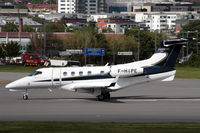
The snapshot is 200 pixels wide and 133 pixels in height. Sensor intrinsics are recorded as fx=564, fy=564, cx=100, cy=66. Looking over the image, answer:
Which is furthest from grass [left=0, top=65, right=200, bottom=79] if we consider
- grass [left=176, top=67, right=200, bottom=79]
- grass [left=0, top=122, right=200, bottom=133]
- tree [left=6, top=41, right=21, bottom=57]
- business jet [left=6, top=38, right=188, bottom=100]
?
grass [left=0, top=122, right=200, bottom=133]

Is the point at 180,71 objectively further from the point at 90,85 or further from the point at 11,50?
the point at 90,85

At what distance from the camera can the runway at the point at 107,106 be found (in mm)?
34031

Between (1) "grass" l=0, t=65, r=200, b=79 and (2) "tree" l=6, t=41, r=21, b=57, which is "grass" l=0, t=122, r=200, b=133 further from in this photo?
(2) "tree" l=6, t=41, r=21, b=57

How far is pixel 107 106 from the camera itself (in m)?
39.2

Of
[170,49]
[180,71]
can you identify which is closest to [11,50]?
[180,71]

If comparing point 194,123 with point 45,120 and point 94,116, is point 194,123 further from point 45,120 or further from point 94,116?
point 45,120

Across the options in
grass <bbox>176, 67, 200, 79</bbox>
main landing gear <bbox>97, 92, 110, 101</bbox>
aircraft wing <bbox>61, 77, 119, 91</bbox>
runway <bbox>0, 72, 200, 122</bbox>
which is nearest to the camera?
runway <bbox>0, 72, 200, 122</bbox>

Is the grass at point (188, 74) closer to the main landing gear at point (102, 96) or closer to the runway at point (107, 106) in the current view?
the runway at point (107, 106)

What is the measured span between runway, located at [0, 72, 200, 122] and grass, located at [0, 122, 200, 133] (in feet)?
6.68

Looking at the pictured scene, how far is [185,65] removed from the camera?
104812mm

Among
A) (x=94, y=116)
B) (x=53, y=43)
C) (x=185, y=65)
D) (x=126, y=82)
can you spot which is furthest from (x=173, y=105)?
(x=53, y=43)

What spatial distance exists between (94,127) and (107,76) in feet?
40.2

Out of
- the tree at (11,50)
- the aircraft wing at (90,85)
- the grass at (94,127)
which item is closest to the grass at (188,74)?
the aircraft wing at (90,85)

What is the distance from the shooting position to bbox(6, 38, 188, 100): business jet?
41.6 metres
